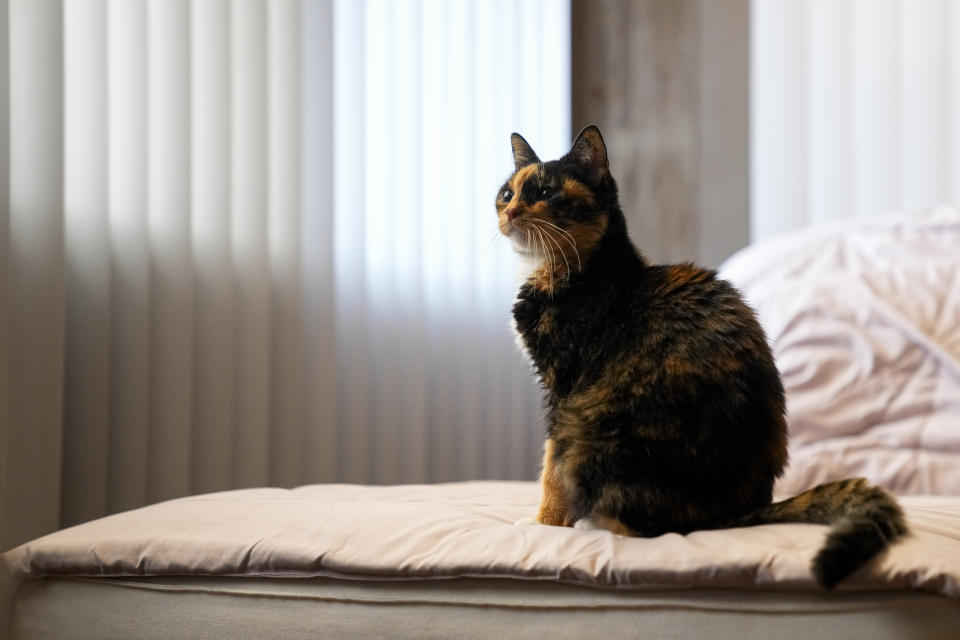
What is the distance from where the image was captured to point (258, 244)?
191 centimetres

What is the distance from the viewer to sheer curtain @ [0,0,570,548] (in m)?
1.53

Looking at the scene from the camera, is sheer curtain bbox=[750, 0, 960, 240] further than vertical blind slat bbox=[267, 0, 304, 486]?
Yes

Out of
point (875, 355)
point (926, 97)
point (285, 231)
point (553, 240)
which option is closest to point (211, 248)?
point (285, 231)

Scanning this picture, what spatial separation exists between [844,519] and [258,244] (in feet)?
4.68

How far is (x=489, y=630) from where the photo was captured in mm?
811

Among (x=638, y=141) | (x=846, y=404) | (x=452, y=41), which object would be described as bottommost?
(x=846, y=404)

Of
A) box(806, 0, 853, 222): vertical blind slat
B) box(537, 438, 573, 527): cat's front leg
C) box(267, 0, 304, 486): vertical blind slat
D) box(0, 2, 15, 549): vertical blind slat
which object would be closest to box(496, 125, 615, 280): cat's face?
box(537, 438, 573, 527): cat's front leg

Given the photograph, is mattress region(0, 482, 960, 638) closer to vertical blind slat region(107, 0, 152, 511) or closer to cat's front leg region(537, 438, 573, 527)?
cat's front leg region(537, 438, 573, 527)

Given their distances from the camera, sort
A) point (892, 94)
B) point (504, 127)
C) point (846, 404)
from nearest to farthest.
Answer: point (846, 404)
point (892, 94)
point (504, 127)

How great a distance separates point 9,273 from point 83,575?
0.78m

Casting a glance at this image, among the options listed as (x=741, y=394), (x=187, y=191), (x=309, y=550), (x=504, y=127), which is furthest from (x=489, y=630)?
(x=504, y=127)

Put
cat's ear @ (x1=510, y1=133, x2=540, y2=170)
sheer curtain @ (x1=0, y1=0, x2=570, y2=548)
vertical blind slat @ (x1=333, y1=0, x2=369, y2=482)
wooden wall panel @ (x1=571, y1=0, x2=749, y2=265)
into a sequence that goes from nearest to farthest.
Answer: cat's ear @ (x1=510, y1=133, x2=540, y2=170), sheer curtain @ (x1=0, y1=0, x2=570, y2=548), vertical blind slat @ (x1=333, y1=0, x2=369, y2=482), wooden wall panel @ (x1=571, y1=0, x2=749, y2=265)

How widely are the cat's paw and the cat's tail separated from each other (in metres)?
0.15

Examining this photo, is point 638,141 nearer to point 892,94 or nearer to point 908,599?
point 892,94
